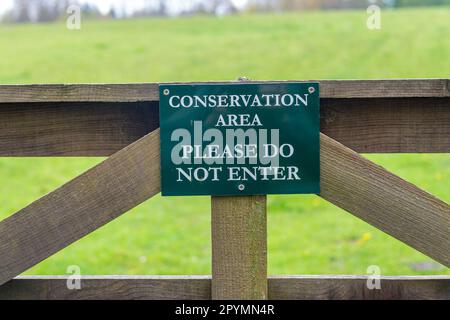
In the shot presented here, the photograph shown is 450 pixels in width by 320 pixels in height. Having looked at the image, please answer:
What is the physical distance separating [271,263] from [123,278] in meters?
4.21

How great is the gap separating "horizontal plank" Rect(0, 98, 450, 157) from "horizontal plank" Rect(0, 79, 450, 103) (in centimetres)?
7

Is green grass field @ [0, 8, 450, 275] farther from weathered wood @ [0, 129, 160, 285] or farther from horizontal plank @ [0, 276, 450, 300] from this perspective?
weathered wood @ [0, 129, 160, 285]

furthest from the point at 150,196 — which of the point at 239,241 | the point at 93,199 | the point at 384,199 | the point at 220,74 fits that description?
the point at 220,74

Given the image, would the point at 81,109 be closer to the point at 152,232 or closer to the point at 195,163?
the point at 195,163

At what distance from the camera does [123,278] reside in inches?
103

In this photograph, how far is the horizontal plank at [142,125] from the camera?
2420 millimetres

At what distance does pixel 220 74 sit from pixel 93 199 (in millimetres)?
15723

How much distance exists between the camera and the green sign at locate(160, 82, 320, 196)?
2.34 m

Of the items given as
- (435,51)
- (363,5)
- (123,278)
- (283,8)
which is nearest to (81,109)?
(123,278)

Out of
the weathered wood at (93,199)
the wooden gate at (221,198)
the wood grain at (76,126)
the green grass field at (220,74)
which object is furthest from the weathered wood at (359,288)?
the green grass field at (220,74)

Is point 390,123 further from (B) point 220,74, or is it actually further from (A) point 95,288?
(B) point 220,74

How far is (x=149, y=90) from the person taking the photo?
7.71 ft

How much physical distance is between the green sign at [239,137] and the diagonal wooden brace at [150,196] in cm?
6

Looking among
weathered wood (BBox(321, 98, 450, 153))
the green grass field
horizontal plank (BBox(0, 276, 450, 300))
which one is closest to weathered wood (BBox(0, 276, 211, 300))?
horizontal plank (BBox(0, 276, 450, 300))
